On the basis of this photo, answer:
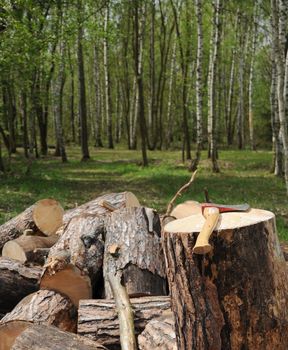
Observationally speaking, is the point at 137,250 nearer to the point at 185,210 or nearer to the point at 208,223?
the point at 185,210

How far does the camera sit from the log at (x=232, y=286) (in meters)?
3.51

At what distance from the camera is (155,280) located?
504 cm

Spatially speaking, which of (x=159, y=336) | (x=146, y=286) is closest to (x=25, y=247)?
(x=146, y=286)

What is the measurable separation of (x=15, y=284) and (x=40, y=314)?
790mm

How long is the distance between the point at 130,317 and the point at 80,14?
590 inches

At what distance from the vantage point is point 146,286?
493cm

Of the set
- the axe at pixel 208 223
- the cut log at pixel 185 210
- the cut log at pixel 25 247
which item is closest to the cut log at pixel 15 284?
the cut log at pixel 25 247

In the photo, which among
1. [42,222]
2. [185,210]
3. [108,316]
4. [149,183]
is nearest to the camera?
[108,316]

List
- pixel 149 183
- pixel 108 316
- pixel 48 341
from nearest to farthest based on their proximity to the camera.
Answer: pixel 48 341, pixel 108 316, pixel 149 183

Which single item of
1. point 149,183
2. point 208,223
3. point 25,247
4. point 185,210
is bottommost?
point 149,183

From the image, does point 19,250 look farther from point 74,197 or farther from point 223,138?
point 223,138

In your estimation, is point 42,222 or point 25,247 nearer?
point 25,247

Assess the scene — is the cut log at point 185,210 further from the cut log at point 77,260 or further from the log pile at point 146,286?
the cut log at point 77,260

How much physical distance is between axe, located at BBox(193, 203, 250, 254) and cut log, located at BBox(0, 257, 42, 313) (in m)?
2.28
